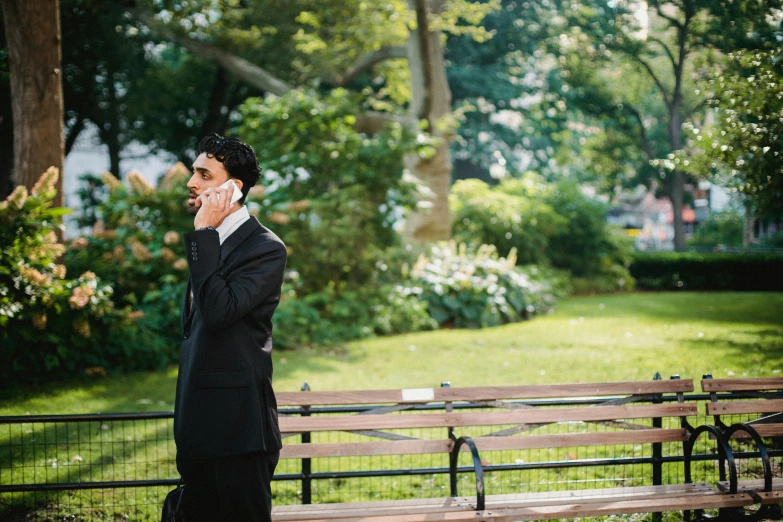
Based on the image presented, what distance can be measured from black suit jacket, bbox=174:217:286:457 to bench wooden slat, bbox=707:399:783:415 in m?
3.29

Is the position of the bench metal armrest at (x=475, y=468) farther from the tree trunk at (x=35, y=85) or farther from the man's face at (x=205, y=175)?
the tree trunk at (x=35, y=85)

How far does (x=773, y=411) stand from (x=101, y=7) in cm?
1759

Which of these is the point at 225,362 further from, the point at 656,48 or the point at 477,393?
the point at 656,48

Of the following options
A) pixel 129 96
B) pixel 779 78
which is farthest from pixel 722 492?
pixel 129 96

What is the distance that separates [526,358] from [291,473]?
16.0 ft

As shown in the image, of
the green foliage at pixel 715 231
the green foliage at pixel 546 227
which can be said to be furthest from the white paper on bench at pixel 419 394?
the green foliage at pixel 715 231

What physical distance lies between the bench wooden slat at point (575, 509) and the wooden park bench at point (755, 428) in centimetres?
13

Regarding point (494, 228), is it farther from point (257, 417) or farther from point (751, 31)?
point (257, 417)

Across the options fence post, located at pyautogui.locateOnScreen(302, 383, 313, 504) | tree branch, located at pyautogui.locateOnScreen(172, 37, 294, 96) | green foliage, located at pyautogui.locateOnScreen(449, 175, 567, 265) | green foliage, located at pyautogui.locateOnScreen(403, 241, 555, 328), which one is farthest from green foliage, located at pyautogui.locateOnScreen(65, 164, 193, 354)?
tree branch, located at pyautogui.locateOnScreen(172, 37, 294, 96)

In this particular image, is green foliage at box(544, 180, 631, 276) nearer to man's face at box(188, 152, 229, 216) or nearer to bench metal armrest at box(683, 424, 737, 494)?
bench metal armrest at box(683, 424, 737, 494)

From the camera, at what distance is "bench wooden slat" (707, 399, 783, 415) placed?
15.9 ft

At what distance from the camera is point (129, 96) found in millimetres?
24609

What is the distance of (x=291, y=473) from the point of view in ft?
17.9

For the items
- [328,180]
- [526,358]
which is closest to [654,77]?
[328,180]
